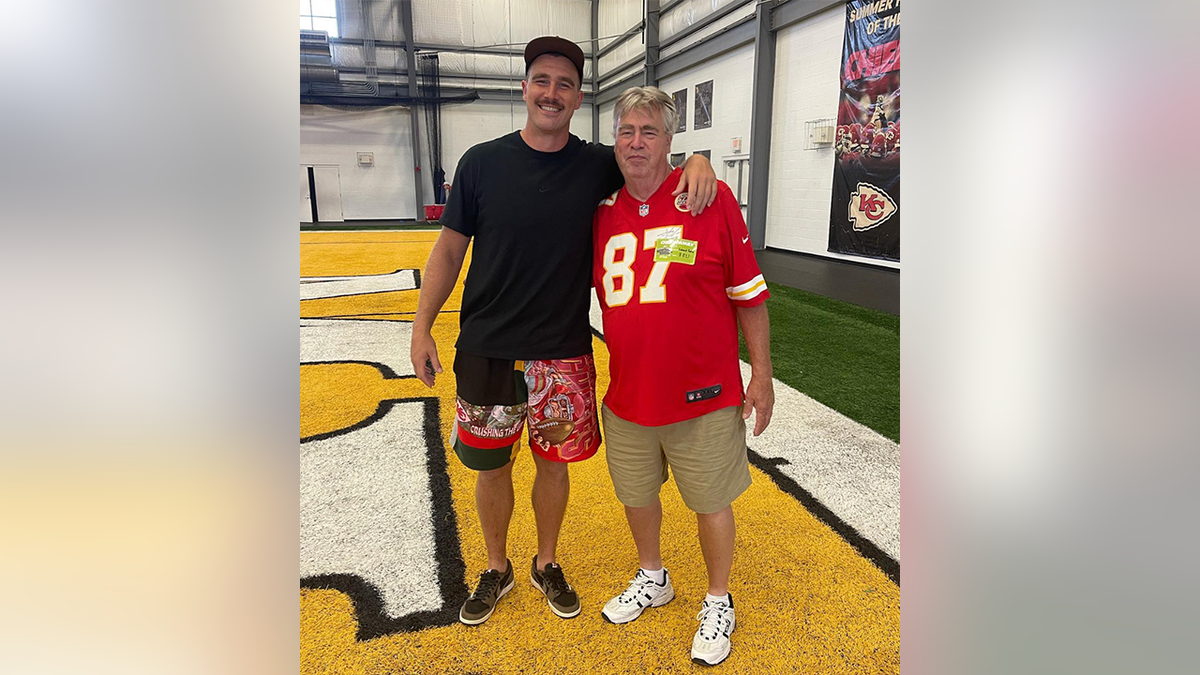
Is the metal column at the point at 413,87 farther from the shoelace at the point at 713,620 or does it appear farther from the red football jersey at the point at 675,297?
Result: the shoelace at the point at 713,620

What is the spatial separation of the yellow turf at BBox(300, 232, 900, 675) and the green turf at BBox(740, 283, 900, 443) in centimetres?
117

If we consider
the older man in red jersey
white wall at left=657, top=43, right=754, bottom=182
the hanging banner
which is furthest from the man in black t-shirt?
white wall at left=657, top=43, right=754, bottom=182

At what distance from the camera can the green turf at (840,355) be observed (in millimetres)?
3824

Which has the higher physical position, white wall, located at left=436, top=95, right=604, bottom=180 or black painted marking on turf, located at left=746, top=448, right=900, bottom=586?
white wall, located at left=436, top=95, right=604, bottom=180

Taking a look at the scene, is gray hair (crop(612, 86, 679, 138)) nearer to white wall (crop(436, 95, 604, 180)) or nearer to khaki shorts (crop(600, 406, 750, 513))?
khaki shorts (crop(600, 406, 750, 513))

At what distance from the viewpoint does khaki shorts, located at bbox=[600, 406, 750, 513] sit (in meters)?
1.84

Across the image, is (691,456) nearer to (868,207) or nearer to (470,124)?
(868,207)

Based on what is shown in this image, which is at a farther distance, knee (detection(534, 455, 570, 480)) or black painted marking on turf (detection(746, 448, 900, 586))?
black painted marking on turf (detection(746, 448, 900, 586))

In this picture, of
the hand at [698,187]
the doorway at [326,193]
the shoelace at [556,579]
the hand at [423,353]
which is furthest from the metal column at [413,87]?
the hand at [698,187]

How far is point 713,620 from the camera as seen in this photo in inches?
73.5
